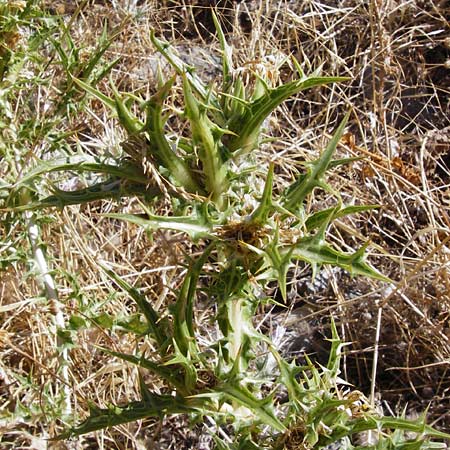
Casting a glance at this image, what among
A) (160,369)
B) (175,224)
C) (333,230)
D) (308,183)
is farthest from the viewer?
(333,230)

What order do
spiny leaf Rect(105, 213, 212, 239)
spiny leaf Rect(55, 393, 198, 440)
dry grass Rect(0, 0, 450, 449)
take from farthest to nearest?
dry grass Rect(0, 0, 450, 449)
spiny leaf Rect(55, 393, 198, 440)
spiny leaf Rect(105, 213, 212, 239)

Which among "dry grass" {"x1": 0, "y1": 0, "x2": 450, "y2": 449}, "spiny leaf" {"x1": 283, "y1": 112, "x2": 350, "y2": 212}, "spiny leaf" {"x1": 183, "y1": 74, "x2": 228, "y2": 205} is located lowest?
"dry grass" {"x1": 0, "y1": 0, "x2": 450, "y2": 449}

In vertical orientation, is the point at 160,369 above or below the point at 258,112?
below

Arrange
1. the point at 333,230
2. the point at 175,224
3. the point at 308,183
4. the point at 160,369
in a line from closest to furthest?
1. the point at 175,224
2. the point at 308,183
3. the point at 160,369
4. the point at 333,230

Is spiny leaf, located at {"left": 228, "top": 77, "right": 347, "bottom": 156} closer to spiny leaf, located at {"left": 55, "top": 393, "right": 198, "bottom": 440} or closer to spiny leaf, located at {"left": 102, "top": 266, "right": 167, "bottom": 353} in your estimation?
spiny leaf, located at {"left": 102, "top": 266, "right": 167, "bottom": 353}

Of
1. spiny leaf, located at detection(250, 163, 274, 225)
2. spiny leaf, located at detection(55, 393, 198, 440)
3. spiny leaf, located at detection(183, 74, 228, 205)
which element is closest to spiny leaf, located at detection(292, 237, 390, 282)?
spiny leaf, located at detection(250, 163, 274, 225)

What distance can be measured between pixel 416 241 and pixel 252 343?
4.64ft

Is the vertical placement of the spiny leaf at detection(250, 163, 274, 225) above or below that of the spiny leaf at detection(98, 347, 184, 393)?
above

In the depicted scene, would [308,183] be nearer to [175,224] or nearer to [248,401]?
[175,224]

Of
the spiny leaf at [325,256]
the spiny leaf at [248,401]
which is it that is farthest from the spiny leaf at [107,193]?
the spiny leaf at [248,401]

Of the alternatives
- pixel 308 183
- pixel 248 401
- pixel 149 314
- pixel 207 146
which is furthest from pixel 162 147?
pixel 248 401

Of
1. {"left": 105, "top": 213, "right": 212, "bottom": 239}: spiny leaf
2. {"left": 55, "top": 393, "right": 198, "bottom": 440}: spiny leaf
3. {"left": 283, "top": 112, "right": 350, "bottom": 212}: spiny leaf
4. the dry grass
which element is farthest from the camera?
the dry grass

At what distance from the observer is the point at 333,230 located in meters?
2.84

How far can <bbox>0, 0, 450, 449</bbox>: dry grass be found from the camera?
2393 mm
